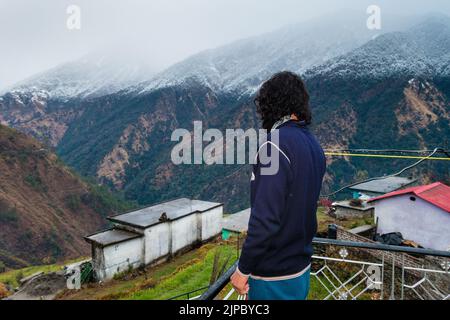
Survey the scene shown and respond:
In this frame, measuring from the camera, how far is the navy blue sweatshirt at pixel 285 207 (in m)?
1.79

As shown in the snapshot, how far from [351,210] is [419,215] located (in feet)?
30.4

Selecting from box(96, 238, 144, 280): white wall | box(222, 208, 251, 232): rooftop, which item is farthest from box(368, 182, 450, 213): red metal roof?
box(96, 238, 144, 280): white wall

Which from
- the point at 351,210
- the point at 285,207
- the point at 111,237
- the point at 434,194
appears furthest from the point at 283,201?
the point at 351,210

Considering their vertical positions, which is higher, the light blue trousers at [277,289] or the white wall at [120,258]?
the light blue trousers at [277,289]

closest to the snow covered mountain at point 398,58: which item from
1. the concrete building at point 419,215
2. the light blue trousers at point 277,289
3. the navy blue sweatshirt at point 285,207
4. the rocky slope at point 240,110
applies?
the rocky slope at point 240,110

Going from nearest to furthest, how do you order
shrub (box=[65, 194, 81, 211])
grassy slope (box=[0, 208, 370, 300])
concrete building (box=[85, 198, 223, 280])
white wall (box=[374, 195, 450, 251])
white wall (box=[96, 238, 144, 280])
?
grassy slope (box=[0, 208, 370, 300])
white wall (box=[374, 195, 450, 251])
white wall (box=[96, 238, 144, 280])
concrete building (box=[85, 198, 223, 280])
shrub (box=[65, 194, 81, 211])

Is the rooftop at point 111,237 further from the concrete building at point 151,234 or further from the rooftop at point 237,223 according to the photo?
the rooftop at point 237,223

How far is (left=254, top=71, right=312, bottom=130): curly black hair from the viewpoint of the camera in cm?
213

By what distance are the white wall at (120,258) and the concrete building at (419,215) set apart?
566 inches

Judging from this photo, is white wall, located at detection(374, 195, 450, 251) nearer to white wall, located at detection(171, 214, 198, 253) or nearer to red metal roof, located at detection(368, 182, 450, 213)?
red metal roof, located at detection(368, 182, 450, 213)

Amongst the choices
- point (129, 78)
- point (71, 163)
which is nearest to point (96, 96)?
point (129, 78)

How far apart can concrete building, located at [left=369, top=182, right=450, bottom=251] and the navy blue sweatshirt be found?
12343mm

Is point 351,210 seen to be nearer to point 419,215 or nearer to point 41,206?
point 419,215

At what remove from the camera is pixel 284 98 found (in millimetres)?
2131
